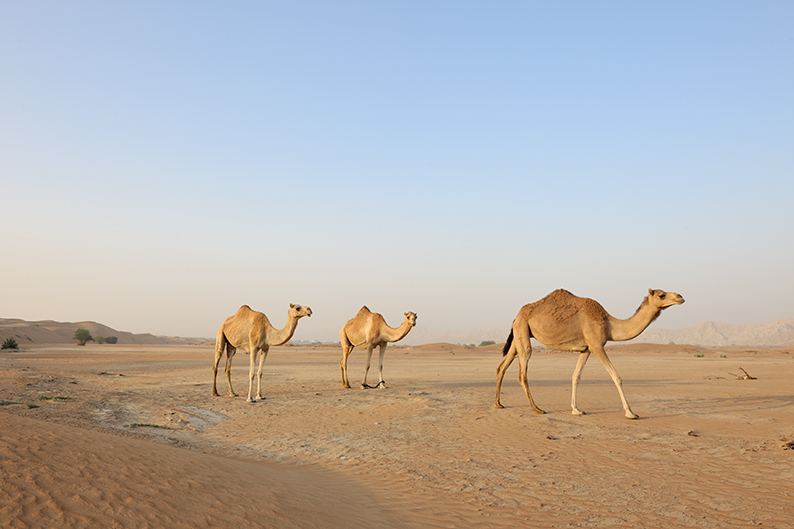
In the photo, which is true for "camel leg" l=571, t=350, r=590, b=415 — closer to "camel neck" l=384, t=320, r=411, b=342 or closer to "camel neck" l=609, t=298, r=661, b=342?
"camel neck" l=609, t=298, r=661, b=342

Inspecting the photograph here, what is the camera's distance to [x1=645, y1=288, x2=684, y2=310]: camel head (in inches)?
451

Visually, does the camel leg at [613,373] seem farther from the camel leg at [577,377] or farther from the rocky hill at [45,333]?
the rocky hill at [45,333]

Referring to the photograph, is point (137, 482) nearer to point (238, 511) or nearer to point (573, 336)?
point (238, 511)

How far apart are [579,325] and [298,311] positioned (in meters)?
8.99

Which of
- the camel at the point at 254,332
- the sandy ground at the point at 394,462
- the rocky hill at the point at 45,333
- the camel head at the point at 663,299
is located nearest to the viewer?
the sandy ground at the point at 394,462

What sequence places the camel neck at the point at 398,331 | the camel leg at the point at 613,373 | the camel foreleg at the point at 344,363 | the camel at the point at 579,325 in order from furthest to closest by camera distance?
the camel foreleg at the point at 344,363 → the camel neck at the point at 398,331 → the camel at the point at 579,325 → the camel leg at the point at 613,373

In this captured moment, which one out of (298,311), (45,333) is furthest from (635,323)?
(45,333)

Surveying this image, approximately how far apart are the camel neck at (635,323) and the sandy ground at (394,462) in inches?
80.6

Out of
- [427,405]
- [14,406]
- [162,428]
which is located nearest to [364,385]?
[427,405]

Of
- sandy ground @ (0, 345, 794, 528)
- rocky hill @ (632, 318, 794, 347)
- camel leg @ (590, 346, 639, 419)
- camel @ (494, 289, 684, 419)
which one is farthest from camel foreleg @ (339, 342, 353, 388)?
rocky hill @ (632, 318, 794, 347)

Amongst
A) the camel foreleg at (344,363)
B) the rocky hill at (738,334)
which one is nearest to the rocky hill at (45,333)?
the camel foreleg at (344,363)

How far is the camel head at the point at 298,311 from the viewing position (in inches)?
632

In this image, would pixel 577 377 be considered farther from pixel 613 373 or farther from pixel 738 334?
pixel 738 334

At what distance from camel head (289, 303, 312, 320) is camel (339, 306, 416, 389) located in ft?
9.87
